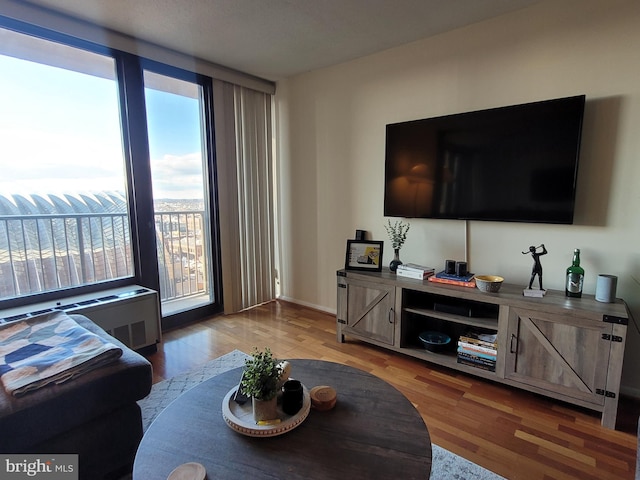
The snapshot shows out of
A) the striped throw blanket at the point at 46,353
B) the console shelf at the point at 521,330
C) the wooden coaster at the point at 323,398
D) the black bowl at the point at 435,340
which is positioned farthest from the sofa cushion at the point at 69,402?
the black bowl at the point at 435,340

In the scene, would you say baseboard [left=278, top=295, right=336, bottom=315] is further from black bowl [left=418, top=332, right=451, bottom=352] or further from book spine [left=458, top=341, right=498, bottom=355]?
book spine [left=458, top=341, right=498, bottom=355]

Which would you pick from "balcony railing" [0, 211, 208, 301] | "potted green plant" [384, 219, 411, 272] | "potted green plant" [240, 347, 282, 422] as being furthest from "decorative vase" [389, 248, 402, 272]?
"balcony railing" [0, 211, 208, 301]

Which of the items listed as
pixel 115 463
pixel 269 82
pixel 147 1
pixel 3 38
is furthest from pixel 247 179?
pixel 115 463

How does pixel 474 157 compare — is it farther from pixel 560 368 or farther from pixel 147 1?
pixel 147 1

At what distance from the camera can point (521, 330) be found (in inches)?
76.1

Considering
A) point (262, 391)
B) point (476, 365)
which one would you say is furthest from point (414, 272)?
point (262, 391)

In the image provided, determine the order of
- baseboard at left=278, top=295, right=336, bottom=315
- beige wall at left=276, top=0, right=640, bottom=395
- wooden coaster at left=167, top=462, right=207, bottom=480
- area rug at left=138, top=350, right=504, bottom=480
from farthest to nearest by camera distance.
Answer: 1. baseboard at left=278, top=295, right=336, bottom=315
2. beige wall at left=276, top=0, right=640, bottom=395
3. area rug at left=138, top=350, right=504, bottom=480
4. wooden coaster at left=167, top=462, right=207, bottom=480

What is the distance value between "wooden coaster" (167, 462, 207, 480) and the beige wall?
2237mm

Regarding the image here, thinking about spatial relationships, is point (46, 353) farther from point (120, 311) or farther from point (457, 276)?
point (457, 276)

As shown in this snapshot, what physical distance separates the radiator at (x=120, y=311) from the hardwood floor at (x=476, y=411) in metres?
0.22

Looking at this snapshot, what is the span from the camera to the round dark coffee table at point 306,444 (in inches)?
36.8

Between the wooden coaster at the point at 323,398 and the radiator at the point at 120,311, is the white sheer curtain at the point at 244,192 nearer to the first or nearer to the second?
the radiator at the point at 120,311

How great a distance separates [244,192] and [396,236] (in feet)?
5.50

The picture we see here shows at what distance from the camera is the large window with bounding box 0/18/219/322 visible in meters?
2.33
